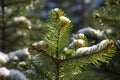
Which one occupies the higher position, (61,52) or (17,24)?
(17,24)

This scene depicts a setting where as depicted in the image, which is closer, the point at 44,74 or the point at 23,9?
the point at 44,74

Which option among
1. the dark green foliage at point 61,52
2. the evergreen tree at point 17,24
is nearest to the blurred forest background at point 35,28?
the evergreen tree at point 17,24

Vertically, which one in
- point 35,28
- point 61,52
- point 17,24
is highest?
point 35,28

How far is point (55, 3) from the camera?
24875 millimetres

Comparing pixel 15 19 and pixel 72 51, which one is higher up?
A: pixel 15 19

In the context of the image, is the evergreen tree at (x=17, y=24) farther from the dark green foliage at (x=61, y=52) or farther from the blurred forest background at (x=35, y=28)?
the dark green foliage at (x=61, y=52)

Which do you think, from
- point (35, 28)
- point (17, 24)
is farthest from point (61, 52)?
point (35, 28)

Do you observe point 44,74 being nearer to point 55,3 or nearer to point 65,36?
point 65,36

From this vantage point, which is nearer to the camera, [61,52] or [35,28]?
[61,52]

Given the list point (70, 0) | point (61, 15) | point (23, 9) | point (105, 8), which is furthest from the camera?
point (70, 0)

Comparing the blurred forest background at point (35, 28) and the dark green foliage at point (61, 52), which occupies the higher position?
the blurred forest background at point (35, 28)

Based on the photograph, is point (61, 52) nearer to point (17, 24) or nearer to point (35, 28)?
point (17, 24)

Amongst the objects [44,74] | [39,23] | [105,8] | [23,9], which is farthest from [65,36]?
[39,23]

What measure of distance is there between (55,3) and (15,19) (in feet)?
63.8
